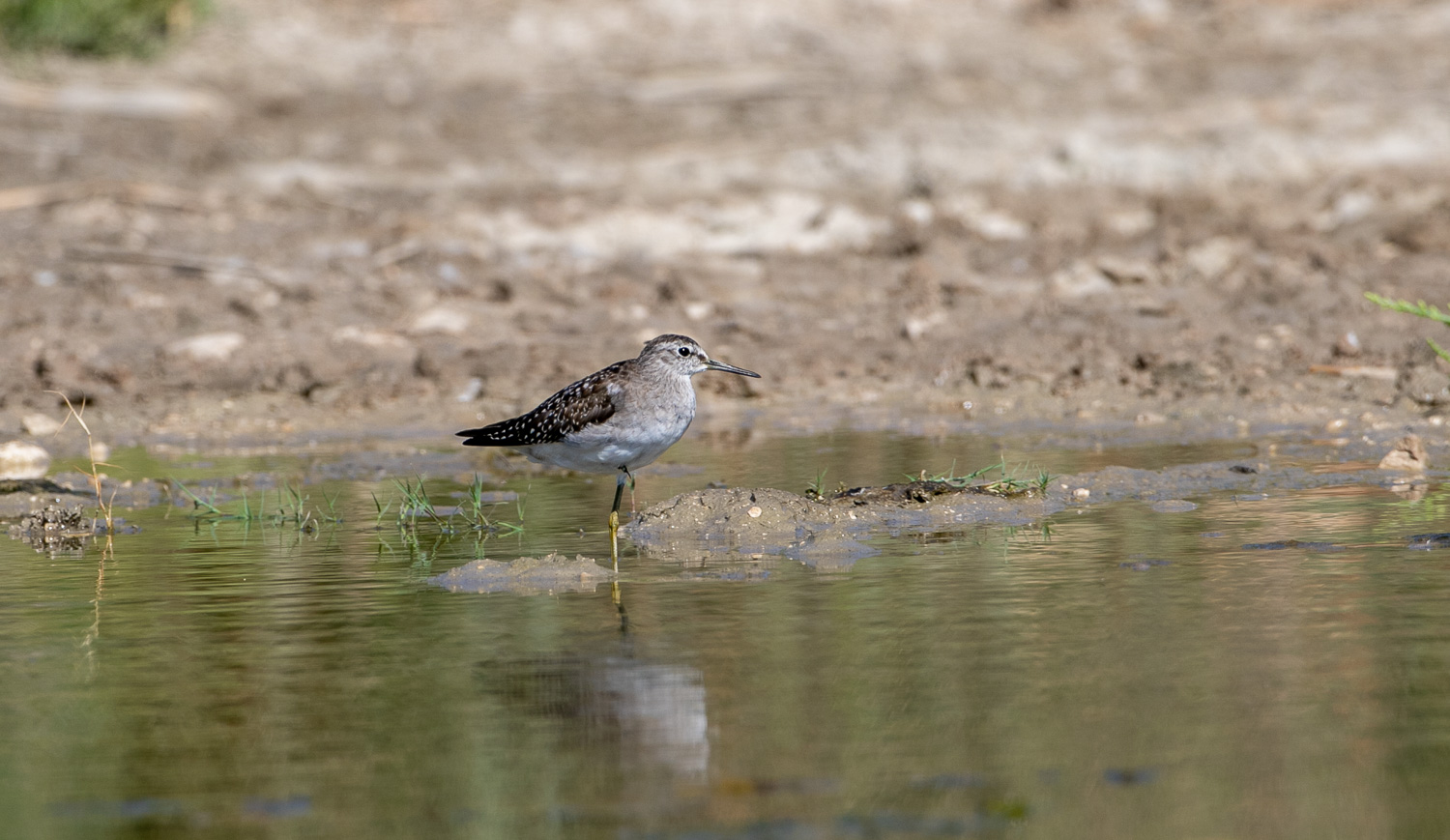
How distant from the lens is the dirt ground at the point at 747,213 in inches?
454

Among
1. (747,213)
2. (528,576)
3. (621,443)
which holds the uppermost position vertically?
(747,213)

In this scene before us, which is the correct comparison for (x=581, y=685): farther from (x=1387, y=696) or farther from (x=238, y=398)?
(x=238, y=398)

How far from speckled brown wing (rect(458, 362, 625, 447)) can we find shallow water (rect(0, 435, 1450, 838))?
0.86 meters

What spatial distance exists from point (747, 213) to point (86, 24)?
704 cm

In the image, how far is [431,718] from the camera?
4.46m

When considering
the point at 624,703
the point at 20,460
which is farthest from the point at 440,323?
the point at 624,703

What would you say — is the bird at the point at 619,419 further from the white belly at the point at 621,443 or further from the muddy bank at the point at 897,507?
the muddy bank at the point at 897,507

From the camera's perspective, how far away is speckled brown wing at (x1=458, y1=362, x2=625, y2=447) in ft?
25.8

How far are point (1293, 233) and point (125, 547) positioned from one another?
9.95 m

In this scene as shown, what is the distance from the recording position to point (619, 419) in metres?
7.71

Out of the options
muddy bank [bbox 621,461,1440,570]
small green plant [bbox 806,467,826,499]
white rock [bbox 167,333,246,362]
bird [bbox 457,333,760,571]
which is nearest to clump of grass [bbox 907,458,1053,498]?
muddy bank [bbox 621,461,1440,570]

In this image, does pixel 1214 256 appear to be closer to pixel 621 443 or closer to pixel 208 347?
pixel 621 443

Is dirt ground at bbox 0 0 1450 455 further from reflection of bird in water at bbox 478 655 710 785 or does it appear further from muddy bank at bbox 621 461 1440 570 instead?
reflection of bird in water at bbox 478 655 710 785

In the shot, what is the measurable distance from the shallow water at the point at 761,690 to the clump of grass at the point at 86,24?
11156 millimetres
